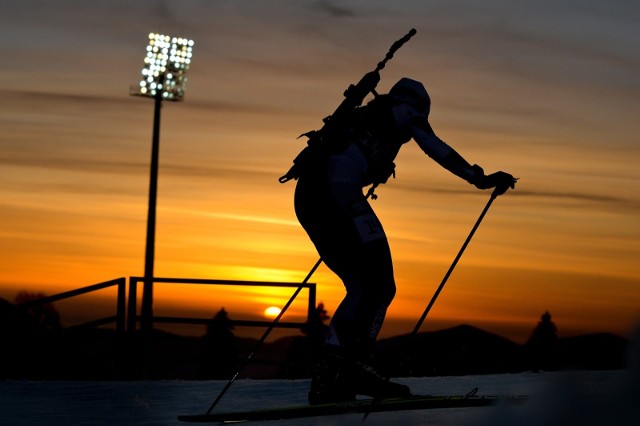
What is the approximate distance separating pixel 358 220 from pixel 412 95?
2.67 feet

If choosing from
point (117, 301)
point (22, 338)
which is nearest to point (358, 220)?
point (117, 301)

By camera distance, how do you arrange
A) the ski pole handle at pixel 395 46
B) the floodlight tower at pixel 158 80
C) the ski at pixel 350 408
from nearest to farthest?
the ski at pixel 350 408, the ski pole handle at pixel 395 46, the floodlight tower at pixel 158 80

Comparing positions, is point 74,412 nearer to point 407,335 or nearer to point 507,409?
point 407,335

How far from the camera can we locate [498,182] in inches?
277

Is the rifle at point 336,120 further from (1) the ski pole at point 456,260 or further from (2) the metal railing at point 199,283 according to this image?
(2) the metal railing at point 199,283

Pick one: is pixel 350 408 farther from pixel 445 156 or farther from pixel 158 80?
pixel 158 80

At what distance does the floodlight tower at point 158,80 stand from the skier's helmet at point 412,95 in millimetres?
21962

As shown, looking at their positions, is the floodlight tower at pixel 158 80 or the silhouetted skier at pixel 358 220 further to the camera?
the floodlight tower at pixel 158 80

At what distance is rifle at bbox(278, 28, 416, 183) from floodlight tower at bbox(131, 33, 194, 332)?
71.8 ft

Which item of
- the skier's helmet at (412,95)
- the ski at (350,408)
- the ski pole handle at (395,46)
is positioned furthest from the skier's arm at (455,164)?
the ski at (350,408)

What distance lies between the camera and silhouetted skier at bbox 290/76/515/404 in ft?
22.9

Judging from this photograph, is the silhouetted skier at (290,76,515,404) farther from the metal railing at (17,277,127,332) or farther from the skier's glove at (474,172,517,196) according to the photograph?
the metal railing at (17,277,127,332)

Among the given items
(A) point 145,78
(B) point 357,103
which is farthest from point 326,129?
(A) point 145,78

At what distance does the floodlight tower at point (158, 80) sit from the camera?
95.0ft
